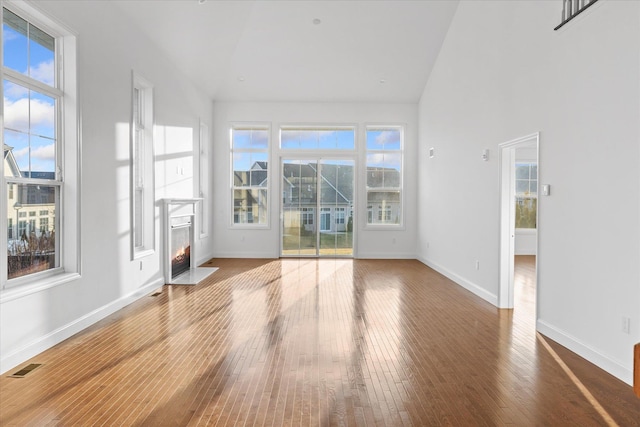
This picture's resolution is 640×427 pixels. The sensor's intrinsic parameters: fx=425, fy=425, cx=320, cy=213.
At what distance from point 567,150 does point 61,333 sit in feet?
16.4

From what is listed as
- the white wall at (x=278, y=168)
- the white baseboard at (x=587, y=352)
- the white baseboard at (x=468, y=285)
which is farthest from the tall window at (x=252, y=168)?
the white baseboard at (x=587, y=352)

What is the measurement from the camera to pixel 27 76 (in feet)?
11.9

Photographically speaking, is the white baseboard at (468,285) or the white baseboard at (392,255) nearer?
the white baseboard at (468,285)

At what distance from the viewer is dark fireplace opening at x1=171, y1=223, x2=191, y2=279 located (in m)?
6.93

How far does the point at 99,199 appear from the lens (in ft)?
15.1

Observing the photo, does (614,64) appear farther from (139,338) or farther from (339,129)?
(339,129)

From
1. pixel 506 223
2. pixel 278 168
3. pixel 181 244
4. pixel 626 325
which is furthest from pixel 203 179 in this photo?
pixel 626 325

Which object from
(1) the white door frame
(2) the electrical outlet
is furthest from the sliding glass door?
(2) the electrical outlet

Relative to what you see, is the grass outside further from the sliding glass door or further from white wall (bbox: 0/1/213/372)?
white wall (bbox: 0/1/213/372)

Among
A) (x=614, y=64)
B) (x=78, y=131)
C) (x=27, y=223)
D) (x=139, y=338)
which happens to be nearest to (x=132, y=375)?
(x=139, y=338)

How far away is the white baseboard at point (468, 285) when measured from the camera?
5.59 meters

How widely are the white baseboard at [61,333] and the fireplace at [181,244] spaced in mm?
1063

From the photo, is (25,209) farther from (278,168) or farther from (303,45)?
(278,168)

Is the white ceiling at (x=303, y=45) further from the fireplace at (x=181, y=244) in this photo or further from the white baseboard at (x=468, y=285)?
the white baseboard at (x=468, y=285)
